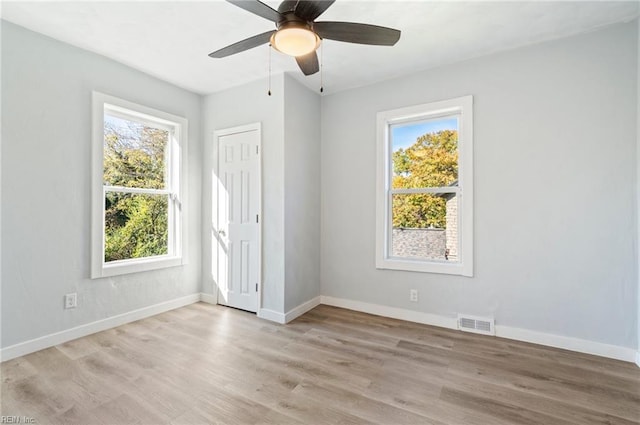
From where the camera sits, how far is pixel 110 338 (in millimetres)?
2760

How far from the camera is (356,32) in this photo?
1791 millimetres

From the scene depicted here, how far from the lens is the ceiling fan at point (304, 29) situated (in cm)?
159

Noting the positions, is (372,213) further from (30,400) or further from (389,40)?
(30,400)

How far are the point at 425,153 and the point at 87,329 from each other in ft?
13.1

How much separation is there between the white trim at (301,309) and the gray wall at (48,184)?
5.79ft

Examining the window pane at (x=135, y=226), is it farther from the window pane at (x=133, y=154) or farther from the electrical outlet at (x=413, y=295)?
the electrical outlet at (x=413, y=295)

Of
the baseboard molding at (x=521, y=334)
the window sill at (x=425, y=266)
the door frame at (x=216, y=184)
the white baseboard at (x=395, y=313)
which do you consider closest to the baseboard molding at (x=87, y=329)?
the door frame at (x=216, y=184)

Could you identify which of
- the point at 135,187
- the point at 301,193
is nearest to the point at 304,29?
the point at 301,193

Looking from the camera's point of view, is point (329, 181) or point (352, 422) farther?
point (329, 181)

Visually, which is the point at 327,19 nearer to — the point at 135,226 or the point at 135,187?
the point at 135,187

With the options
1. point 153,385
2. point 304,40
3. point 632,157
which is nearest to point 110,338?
point 153,385

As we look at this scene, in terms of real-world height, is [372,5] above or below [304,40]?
above

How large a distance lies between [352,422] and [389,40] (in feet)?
7.71

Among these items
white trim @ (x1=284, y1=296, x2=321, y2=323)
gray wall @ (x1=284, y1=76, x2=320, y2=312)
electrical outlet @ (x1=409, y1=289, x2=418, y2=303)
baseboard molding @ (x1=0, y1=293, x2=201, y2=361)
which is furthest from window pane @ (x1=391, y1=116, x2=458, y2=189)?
baseboard molding @ (x1=0, y1=293, x2=201, y2=361)
